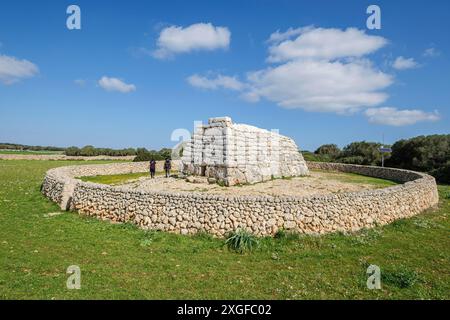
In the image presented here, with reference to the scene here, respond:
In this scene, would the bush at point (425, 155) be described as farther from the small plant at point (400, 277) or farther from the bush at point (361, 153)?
the small plant at point (400, 277)

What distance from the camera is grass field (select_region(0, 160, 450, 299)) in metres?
7.27

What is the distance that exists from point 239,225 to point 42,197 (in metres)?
12.9

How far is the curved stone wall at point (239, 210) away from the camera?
36.5 ft

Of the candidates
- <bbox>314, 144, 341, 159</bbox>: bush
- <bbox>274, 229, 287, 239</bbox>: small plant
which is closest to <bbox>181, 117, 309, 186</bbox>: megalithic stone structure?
<bbox>274, 229, 287, 239</bbox>: small plant

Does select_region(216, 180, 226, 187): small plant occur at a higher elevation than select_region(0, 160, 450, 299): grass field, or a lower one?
higher

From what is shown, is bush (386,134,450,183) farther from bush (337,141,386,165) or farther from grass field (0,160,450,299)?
grass field (0,160,450,299)

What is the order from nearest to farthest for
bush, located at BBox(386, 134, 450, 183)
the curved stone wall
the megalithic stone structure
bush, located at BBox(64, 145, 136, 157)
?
the curved stone wall
the megalithic stone structure
bush, located at BBox(386, 134, 450, 183)
bush, located at BBox(64, 145, 136, 157)

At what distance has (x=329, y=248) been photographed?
1024 cm

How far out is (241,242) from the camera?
10000 mm

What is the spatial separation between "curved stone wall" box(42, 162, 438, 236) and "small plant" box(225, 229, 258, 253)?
2.19 feet

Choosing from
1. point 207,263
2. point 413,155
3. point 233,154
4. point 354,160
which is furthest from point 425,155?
point 207,263

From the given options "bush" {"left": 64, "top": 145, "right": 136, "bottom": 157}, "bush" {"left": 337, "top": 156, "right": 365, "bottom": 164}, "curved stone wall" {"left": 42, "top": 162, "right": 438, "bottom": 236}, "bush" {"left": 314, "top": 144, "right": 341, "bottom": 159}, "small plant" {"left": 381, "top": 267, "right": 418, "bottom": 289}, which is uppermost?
"bush" {"left": 314, "top": 144, "right": 341, "bottom": 159}

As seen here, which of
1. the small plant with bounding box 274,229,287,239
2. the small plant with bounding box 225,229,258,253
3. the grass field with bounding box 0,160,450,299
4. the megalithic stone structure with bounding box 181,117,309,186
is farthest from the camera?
the megalithic stone structure with bounding box 181,117,309,186

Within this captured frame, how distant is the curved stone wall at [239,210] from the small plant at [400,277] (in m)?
3.29
